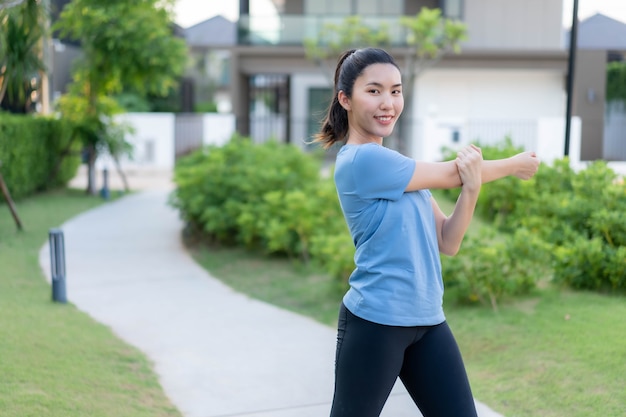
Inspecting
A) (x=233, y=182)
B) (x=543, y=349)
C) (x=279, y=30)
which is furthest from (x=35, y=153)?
(x=543, y=349)

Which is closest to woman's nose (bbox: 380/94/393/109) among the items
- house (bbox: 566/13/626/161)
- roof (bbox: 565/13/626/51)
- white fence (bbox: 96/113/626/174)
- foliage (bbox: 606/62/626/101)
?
white fence (bbox: 96/113/626/174)

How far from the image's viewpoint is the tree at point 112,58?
15018mm

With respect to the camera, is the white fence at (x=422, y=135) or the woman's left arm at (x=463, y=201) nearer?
the woman's left arm at (x=463, y=201)

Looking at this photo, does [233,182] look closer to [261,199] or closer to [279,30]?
[261,199]

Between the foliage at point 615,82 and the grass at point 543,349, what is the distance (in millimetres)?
18171

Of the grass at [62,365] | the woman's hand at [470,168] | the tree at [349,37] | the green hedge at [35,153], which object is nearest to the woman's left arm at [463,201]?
the woman's hand at [470,168]

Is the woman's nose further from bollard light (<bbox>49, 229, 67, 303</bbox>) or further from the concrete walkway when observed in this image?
bollard light (<bbox>49, 229, 67, 303</bbox>)

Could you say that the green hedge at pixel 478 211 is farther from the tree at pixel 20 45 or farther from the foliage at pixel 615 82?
the foliage at pixel 615 82

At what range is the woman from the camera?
256 cm

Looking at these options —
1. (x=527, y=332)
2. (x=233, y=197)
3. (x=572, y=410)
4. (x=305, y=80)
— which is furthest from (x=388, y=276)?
(x=305, y=80)

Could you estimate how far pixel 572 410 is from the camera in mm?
4297

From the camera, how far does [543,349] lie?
17.3ft

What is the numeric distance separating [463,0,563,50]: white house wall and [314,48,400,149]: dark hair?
20.6 m

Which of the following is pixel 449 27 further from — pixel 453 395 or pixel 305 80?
pixel 453 395
